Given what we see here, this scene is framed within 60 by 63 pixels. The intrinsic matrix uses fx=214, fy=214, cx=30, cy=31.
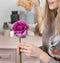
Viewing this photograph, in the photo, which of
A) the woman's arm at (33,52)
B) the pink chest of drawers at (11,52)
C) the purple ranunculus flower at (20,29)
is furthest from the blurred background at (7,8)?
the purple ranunculus flower at (20,29)

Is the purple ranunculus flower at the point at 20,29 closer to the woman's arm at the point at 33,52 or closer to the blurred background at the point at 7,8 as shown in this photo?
the woman's arm at the point at 33,52

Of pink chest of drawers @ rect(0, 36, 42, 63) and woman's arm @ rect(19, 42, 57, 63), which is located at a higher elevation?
woman's arm @ rect(19, 42, 57, 63)

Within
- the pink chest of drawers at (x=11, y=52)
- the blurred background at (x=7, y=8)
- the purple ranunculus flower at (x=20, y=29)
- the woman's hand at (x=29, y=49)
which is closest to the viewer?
the purple ranunculus flower at (x=20, y=29)

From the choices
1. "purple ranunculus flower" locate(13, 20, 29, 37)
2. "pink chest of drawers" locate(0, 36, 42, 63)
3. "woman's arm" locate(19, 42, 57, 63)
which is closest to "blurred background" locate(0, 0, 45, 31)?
"pink chest of drawers" locate(0, 36, 42, 63)

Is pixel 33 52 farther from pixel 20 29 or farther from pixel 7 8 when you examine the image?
pixel 7 8

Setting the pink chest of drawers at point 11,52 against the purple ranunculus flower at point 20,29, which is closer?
the purple ranunculus flower at point 20,29

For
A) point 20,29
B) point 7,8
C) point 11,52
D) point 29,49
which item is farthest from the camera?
point 7,8

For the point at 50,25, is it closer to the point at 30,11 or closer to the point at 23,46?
the point at 23,46

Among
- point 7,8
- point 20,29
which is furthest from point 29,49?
point 7,8

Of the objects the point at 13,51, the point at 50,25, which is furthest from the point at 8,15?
the point at 50,25

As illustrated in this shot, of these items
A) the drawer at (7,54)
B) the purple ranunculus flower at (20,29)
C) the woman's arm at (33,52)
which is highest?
the purple ranunculus flower at (20,29)

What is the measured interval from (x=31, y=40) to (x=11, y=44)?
0.74 feet

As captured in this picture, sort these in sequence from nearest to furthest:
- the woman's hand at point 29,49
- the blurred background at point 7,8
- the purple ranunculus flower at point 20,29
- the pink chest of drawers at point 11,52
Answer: the purple ranunculus flower at point 20,29, the woman's hand at point 29,49, the pink chest of drawers at point 11,52, the blurred background at point 7,8

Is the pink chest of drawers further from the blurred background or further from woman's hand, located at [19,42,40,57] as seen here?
woman's hand, located at [19,42,40,57]
